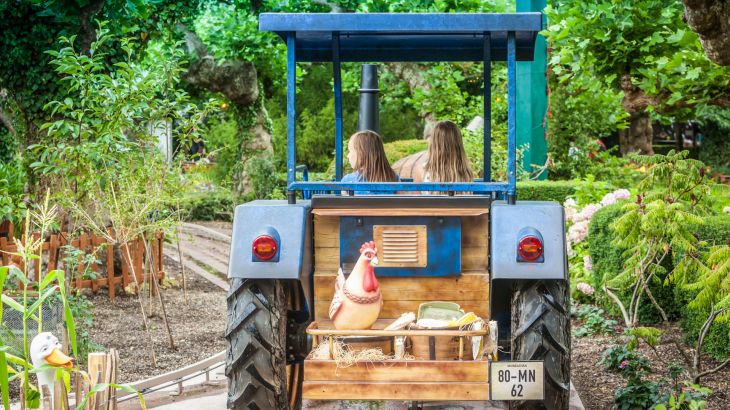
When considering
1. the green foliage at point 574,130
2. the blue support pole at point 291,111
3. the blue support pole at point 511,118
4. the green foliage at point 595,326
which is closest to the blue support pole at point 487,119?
the blue support pole at point 511,118

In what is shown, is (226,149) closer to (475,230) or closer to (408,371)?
(475,230)

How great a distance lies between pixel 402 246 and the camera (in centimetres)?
498

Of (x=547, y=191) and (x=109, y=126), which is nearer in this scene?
(x=109, y=126)

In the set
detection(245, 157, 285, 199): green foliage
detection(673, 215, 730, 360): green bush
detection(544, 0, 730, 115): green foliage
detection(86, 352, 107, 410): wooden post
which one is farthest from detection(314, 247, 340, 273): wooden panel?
detection(245, 157, 285, 199): green foliage

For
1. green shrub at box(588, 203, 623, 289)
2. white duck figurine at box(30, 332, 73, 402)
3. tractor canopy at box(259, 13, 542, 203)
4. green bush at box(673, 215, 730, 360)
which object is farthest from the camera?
green shrub at box(588, 203, 623, 289)

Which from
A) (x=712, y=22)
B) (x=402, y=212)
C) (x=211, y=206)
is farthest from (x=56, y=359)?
(x=211, y=206)

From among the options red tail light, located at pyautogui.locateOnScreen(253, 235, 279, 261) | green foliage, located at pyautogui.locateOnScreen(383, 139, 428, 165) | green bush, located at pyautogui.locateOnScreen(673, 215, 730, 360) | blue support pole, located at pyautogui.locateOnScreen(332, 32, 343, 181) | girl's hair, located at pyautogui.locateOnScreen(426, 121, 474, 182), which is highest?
green foliage, located at pyautogui.locateOnScreen(383, 139, 428, 165)

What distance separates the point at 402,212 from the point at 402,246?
0.20 metres

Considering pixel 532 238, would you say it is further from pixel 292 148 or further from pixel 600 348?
pixel 600 348

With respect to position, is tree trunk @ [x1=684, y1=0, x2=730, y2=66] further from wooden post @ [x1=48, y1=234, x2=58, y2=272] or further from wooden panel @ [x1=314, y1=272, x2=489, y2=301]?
wooden post @ [x1=48, y1=234, x2=58, y2=272]

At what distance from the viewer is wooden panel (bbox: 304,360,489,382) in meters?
4.48

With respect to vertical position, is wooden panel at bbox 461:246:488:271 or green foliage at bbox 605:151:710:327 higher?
green foliage at bbox 605:151:710:327

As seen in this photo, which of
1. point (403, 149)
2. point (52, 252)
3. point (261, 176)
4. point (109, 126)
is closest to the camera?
point (109, 126)

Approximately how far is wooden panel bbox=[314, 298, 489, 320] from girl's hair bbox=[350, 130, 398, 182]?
1.26 meters
